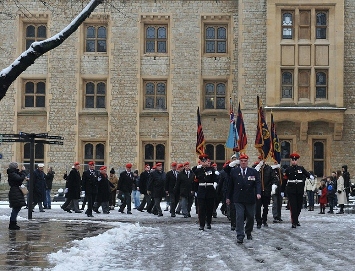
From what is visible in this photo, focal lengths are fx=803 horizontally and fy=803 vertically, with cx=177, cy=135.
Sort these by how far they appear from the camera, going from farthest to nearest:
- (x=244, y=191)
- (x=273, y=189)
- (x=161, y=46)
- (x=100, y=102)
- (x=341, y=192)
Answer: (x=100, y=102) < (x=161, y=46) < (x=341, y=192) < (x=273, y=189) < (x=244, y=191)

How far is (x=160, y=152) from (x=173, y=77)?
365 centimetres

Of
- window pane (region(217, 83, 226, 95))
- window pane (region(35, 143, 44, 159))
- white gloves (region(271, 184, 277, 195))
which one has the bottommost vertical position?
white gloves (region(271, 184, 277, 195))

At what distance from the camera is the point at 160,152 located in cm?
3847

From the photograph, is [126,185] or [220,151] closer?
[126,185]

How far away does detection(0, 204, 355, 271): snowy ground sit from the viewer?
450 inches

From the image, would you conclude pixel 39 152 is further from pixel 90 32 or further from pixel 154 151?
pixel 90 32

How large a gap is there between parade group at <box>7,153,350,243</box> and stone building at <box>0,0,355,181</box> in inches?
247

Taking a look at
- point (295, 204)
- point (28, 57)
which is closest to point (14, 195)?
point (28, 57)

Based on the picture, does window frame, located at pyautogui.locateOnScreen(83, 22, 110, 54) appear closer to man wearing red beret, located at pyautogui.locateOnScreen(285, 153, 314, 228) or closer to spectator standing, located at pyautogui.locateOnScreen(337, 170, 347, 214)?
spectator standing, located at pyautogui.locateOnScreen(337, 170, 347, 214)

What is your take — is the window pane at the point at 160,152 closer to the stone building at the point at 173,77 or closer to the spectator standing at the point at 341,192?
the stone building at the point at 173,77

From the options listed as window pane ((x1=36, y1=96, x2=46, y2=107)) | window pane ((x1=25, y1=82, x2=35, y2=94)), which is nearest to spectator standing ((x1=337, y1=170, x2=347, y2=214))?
window pane ((x1=36, y1=96, x2=46, y2=107))

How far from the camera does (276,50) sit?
119ft

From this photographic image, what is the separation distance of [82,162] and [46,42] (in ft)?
76.2

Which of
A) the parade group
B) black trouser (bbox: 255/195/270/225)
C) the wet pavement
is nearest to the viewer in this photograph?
the wet pavement
